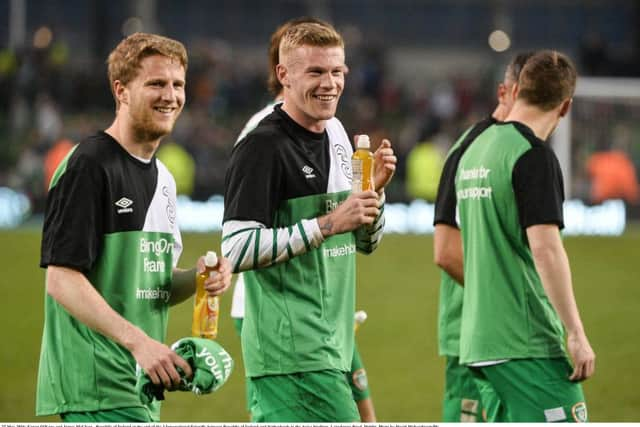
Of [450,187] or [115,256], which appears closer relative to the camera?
[115,256]

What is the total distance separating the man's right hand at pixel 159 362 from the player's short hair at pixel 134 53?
1.15 m

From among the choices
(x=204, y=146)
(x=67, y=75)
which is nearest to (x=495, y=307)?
(x=204, y=146)

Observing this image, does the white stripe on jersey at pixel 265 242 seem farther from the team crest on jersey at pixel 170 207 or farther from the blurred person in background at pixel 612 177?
the blurred person in background at pixel 612 177

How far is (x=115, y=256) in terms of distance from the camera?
189 inches

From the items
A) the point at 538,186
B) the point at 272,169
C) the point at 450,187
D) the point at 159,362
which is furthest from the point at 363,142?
the point at 159,362

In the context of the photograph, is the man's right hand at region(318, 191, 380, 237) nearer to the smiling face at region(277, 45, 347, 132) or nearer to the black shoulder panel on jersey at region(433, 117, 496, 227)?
the smiling face at region(277, 45, 347, 132)

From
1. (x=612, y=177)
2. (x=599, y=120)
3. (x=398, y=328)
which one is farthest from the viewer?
(x=599, y=120)

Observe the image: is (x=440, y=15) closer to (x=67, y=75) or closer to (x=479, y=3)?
(x=479, y=3)

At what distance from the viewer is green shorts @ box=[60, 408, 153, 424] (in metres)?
→ 4.73

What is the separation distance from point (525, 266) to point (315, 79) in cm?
123

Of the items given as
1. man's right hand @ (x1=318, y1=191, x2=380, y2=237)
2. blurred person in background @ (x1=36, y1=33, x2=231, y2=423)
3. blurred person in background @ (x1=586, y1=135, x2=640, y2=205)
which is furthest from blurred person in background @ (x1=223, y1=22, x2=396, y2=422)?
blurred person in background @ (x1=586, y1=135, x2=640, y2=205)

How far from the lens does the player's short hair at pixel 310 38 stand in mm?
5121

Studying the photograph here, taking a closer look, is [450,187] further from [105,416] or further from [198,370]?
[105,416]

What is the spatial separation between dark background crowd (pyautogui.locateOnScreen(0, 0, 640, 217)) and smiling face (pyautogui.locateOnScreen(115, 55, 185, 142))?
16.4m
